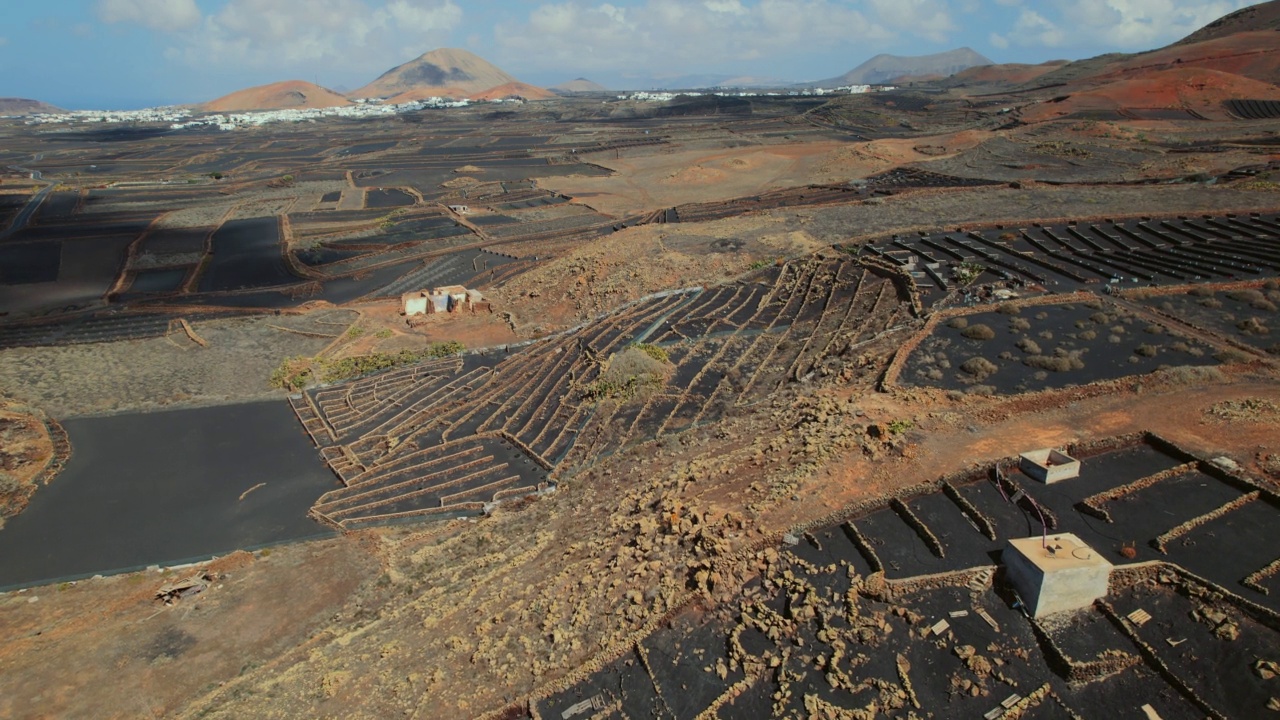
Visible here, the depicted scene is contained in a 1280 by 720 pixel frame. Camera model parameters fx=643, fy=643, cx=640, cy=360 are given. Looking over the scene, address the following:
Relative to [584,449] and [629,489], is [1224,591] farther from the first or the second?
[584,449]

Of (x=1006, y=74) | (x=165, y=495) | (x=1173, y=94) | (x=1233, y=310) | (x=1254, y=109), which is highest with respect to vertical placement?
(x=1006, y=74)

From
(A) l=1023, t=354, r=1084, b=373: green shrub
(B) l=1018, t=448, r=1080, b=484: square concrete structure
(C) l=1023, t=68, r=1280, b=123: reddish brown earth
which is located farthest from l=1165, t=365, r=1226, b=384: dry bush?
(C) l=1023, t=68, r=1280, b=123: reddish brown earth

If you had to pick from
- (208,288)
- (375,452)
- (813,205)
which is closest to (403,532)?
(375,452)

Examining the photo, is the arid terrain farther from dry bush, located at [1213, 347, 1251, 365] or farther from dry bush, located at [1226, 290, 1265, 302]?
dry bush, located at [1226, 290, 1265, 302]

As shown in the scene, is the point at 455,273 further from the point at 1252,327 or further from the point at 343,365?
the point at 1252,327

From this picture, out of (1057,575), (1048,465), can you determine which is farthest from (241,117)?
(1057,575)
